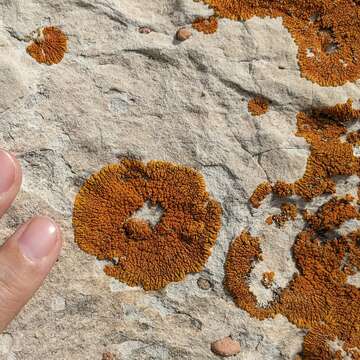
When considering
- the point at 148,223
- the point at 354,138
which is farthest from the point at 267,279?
the point at 354,138

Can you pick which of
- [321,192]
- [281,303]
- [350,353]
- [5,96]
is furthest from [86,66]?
[350,353]

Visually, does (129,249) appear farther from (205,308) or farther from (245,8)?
(245,8)

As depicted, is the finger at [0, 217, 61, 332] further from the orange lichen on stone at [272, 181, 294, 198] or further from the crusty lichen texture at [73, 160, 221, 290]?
the orange lichen on stone at [272, 181, 294, 198]

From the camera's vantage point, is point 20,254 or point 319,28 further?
point 319,28

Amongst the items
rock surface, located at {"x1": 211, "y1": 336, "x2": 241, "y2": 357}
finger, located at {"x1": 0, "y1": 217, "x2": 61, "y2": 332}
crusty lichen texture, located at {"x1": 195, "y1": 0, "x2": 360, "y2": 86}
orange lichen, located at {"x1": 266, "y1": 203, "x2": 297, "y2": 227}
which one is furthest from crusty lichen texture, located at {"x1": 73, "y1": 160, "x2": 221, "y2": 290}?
crusty lichen texture, located at {"x1": 195, "y1": 0, "x2": 360, "y2": 86}

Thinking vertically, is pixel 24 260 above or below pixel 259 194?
below

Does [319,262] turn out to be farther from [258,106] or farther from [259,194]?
[258,106]

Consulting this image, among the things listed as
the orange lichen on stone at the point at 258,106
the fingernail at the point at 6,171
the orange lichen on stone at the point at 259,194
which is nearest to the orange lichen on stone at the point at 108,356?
the fingernail at the point at 6,171
